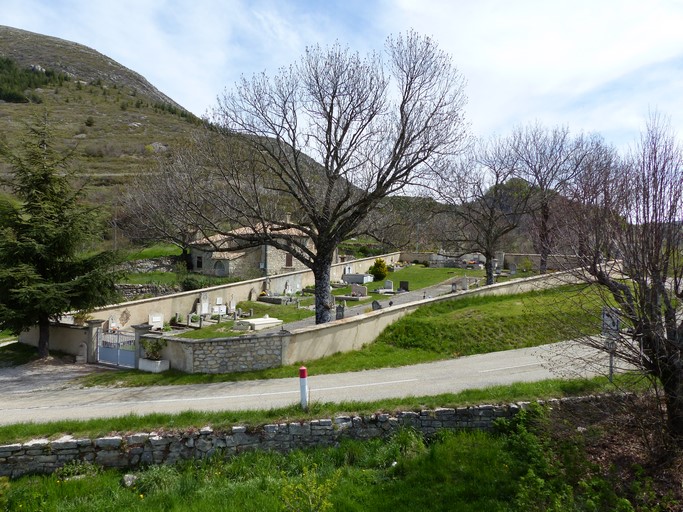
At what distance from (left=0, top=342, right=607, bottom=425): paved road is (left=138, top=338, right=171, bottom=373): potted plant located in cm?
122

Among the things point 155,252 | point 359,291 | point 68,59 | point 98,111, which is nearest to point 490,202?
point 359,291

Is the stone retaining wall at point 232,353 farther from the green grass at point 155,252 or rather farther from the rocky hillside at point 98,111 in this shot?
the rocky hillside at point 98,111

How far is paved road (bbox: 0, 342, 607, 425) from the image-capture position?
10.2 meters

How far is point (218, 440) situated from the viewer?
8.55 metres

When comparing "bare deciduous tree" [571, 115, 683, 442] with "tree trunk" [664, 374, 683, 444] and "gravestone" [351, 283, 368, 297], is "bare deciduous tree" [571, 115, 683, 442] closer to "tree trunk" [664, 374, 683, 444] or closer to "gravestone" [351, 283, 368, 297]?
"tree trunk" [664, 374, 683, 444]

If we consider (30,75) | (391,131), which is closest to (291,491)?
(391,131)

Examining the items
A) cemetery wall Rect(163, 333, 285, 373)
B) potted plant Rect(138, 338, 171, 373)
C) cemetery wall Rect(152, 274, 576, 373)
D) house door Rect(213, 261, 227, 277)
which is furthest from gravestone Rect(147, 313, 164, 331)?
house door Rect(213, 261, 227, 277)

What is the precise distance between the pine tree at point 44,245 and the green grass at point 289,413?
273 inches

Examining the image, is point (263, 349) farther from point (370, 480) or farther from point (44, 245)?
point (44, 245)

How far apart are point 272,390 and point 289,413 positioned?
2289 mm

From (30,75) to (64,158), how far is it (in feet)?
378

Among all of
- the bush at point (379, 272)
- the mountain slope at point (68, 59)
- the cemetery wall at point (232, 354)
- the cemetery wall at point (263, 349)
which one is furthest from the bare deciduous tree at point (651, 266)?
the mountain slope at point (68, 59)

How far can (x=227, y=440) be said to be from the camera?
856 centimetres

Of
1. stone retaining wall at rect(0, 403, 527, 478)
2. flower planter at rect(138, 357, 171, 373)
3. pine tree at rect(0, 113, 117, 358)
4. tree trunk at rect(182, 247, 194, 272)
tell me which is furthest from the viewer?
tree trunk at rect(182, 247, 194, 272)
